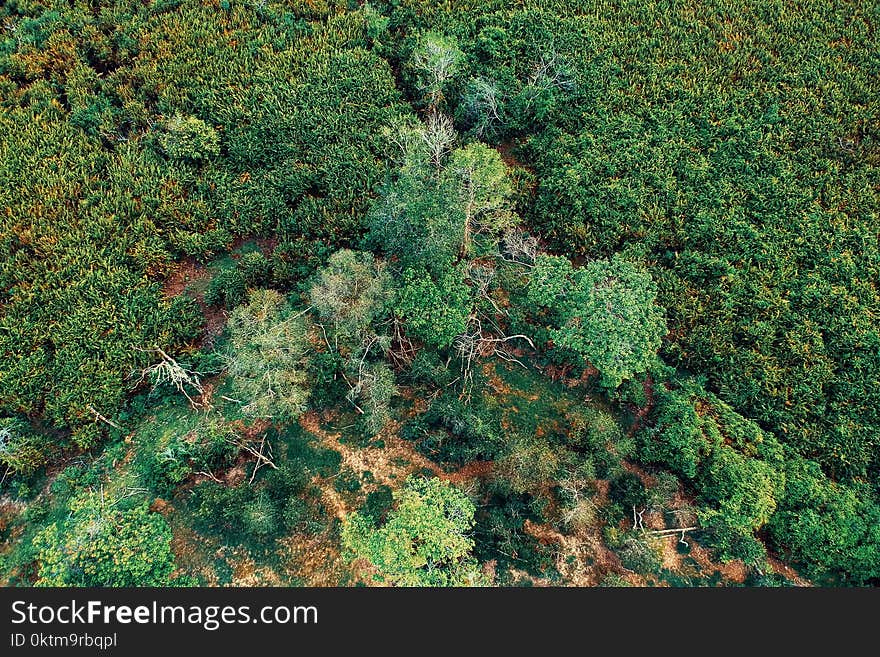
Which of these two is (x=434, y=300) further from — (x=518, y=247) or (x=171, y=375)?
(x=171, y=375)

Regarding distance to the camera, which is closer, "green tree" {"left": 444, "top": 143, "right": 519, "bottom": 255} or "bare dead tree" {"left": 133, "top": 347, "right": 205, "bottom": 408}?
"bare dead tree" {"left": 133, "top": 347, "right": 205, "bottom": 408}

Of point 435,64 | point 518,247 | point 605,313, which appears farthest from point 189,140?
point 605,313

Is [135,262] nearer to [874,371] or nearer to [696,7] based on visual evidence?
[874,371]

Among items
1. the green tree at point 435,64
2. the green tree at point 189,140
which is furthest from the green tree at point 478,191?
the green tree at point 189,140

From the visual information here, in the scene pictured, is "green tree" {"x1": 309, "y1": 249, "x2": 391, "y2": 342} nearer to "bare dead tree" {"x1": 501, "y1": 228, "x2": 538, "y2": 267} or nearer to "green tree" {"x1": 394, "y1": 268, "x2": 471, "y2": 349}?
"green tree" {"x1": 394, "y1": 268, "x2": 471, "y2": 349}

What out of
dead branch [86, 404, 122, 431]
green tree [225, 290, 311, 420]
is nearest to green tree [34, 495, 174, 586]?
dead branch [86, 404, 122, 431]
